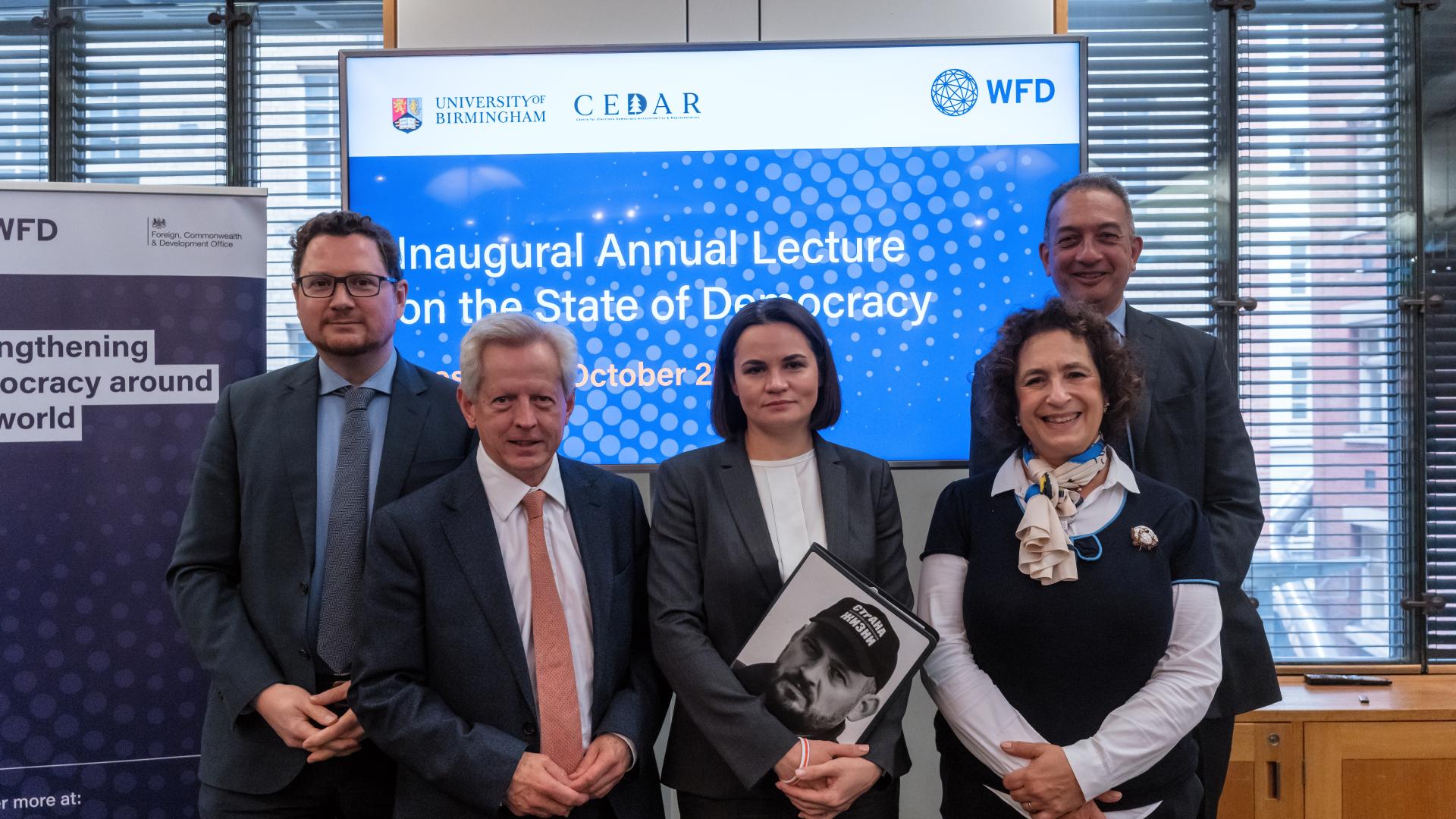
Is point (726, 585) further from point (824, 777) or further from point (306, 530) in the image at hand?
point (306, 530)

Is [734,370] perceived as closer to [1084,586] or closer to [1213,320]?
[1084,586]

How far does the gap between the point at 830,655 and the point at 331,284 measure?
53.1 inches

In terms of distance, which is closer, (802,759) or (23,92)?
(802,759)

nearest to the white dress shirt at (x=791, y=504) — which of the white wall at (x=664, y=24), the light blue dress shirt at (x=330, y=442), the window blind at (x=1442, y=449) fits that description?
the light blue dress shirt at (x=330, y=442)

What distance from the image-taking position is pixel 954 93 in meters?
3.10

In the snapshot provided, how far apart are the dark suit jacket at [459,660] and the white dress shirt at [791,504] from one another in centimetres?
33

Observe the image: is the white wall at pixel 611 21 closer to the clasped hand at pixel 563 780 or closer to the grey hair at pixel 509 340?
the grey hair at pixel 509 340

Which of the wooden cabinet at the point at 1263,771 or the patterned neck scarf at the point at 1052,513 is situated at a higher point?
the patterned neck scarf at the point at 1052,513

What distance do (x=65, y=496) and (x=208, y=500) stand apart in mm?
847

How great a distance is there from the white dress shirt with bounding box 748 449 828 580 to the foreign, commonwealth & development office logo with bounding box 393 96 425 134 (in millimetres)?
1857

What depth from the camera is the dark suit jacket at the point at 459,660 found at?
5.75 ft

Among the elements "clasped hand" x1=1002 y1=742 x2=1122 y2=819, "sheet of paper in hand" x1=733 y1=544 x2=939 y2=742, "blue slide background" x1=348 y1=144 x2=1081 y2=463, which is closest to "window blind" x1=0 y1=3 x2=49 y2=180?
"blue slide background" x1=348 y1=144 x2=1081 y2=463

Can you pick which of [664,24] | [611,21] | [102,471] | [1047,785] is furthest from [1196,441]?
[102,471]

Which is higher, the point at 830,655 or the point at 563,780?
the point at 830,655
